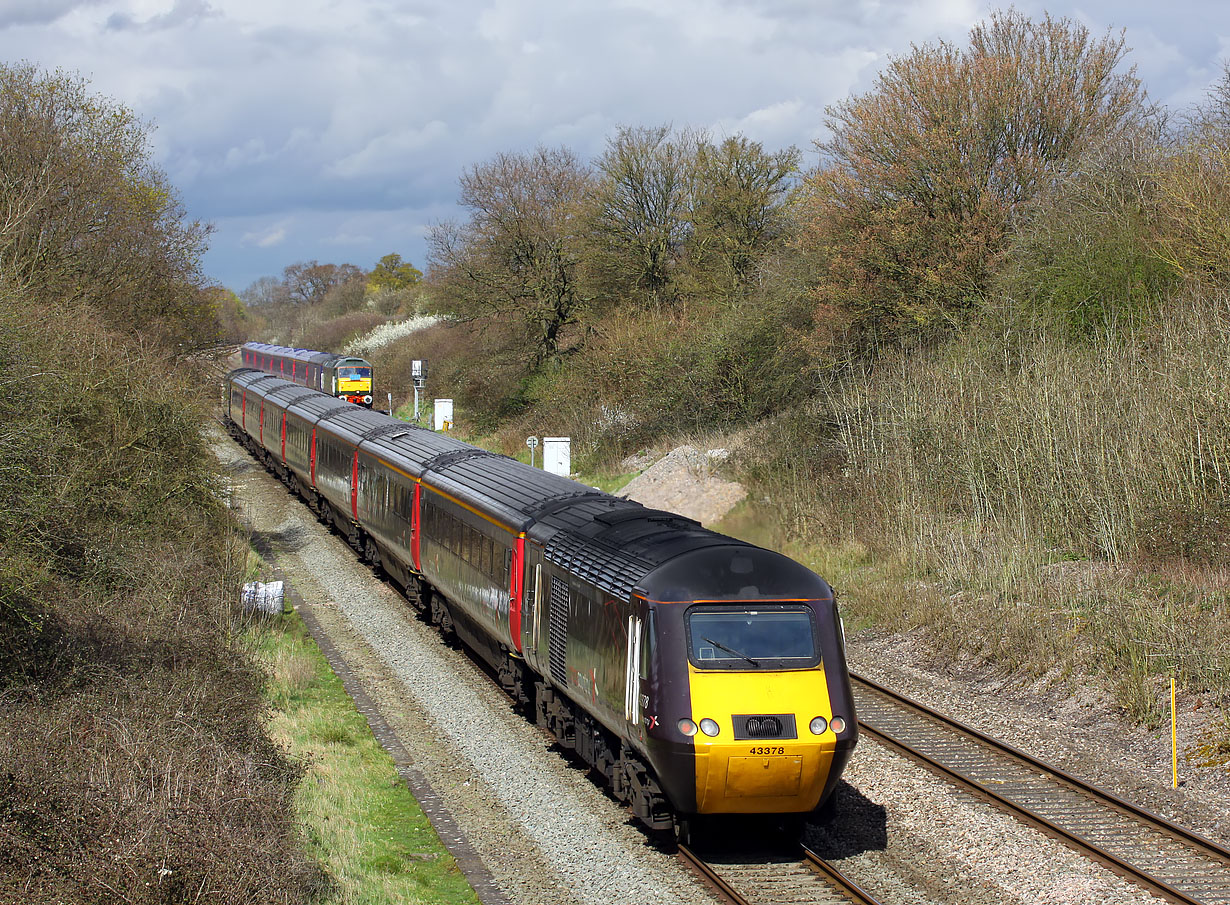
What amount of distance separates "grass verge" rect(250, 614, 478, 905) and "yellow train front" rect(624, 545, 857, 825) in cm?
210

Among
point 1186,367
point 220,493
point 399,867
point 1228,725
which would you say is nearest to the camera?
point 399,867

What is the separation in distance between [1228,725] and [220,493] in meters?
→ 17.1

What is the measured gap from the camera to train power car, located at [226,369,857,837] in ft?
27.7

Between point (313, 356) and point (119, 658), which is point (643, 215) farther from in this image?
point (119, 658)

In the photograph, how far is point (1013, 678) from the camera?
1398cm

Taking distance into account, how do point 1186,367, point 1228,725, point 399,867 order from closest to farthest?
point 399,867 → point 1228,725 → point 1186,367

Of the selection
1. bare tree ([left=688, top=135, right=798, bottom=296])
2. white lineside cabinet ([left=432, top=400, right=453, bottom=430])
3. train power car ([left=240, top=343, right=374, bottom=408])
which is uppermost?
bare tree ([left=688, top=135, right=798, bottom=296])

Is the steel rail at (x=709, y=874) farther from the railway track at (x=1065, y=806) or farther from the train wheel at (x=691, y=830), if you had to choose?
the railway track at (x=1065, y=806)

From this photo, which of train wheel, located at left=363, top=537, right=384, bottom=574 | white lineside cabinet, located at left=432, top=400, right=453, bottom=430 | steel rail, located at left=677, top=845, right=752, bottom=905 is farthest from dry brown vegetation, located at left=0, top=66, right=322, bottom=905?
white lineside cabinet, located at left=432, top=400, right=453, bottom=430

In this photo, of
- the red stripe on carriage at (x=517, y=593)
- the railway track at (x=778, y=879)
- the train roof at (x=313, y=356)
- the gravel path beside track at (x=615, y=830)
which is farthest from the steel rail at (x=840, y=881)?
the train roof at (x=313, y=356)

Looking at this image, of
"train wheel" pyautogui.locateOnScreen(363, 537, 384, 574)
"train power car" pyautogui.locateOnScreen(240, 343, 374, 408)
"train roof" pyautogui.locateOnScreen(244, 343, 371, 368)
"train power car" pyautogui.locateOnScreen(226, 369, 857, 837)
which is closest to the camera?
"train power car" pyautogui.locateOnScreen(226, 369, 857, 837)

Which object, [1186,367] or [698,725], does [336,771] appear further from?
[1186,367]

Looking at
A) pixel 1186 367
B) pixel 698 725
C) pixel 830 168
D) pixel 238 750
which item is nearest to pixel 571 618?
pixel 698 725

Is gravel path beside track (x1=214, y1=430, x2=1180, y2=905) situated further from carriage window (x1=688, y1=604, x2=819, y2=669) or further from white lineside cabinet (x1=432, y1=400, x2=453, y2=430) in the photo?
white lineside cabinet (x1=432, y1=400, x2=453, y2=430)
